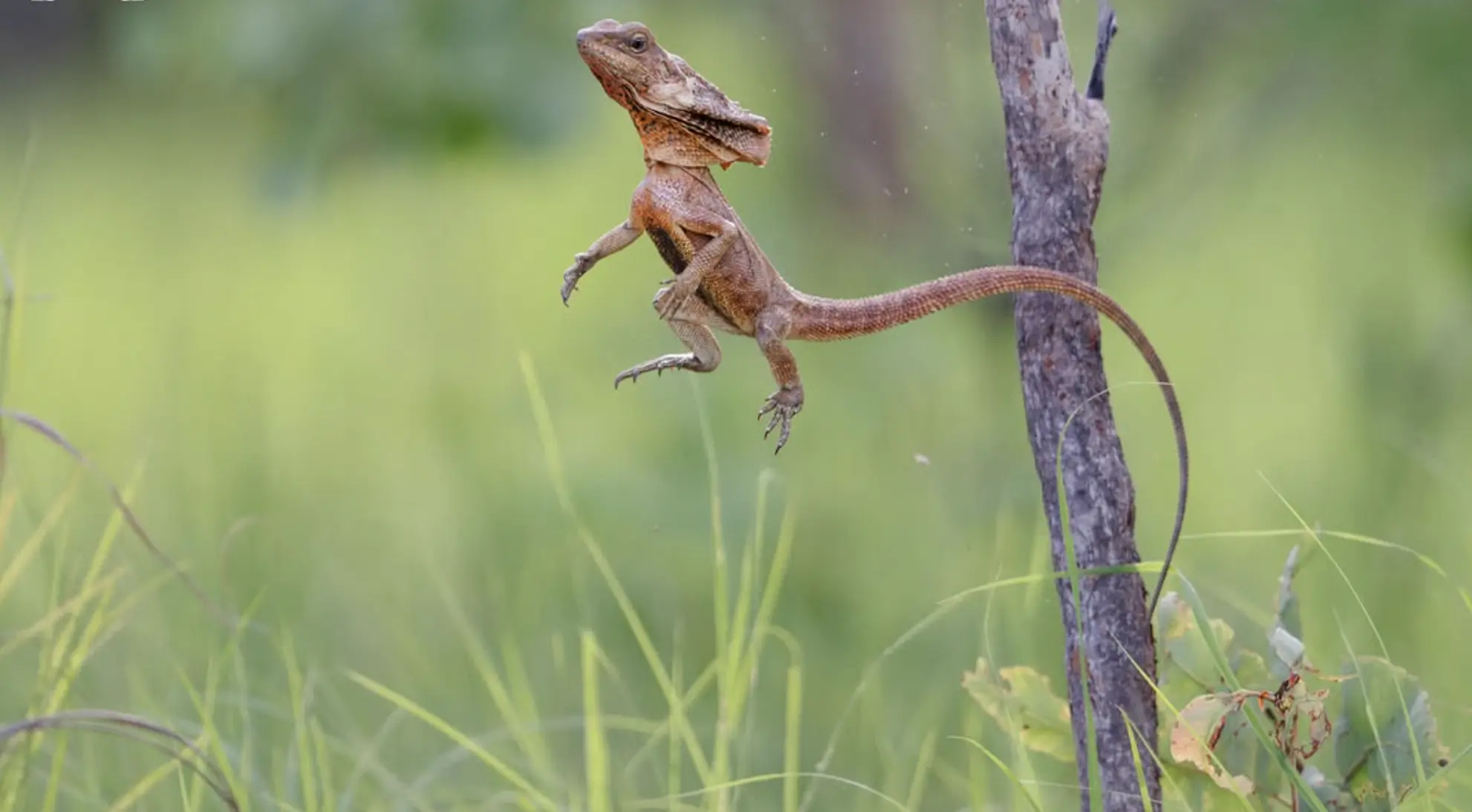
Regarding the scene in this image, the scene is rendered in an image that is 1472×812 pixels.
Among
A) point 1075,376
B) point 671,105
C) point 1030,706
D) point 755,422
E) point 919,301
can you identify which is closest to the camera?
point 671,105

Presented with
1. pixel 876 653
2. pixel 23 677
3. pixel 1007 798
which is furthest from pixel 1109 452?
pixel 23 677

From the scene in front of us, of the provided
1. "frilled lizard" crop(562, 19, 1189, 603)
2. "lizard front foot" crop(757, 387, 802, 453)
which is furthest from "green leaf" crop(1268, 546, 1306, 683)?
"lizard front foot" crop(757, 387, 802, 453)

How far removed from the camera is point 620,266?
253 inches

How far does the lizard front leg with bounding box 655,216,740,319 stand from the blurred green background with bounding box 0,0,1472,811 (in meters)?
0.85

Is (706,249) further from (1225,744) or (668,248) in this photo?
(1225,744)

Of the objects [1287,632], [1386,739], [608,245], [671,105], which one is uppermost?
[671,105]

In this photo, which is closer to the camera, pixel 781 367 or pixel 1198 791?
pixel 781 367

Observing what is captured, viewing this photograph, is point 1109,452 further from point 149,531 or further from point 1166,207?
point 149,531

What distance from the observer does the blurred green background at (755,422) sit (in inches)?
116

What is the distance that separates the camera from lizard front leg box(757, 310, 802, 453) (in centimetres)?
131

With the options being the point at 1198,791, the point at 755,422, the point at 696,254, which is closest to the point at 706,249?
the point at 696,254

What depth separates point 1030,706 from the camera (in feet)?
6.28

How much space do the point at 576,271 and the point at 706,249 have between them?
148 millimetres

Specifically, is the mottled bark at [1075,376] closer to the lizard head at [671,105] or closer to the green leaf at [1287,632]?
the green leaf at [1287,632]
